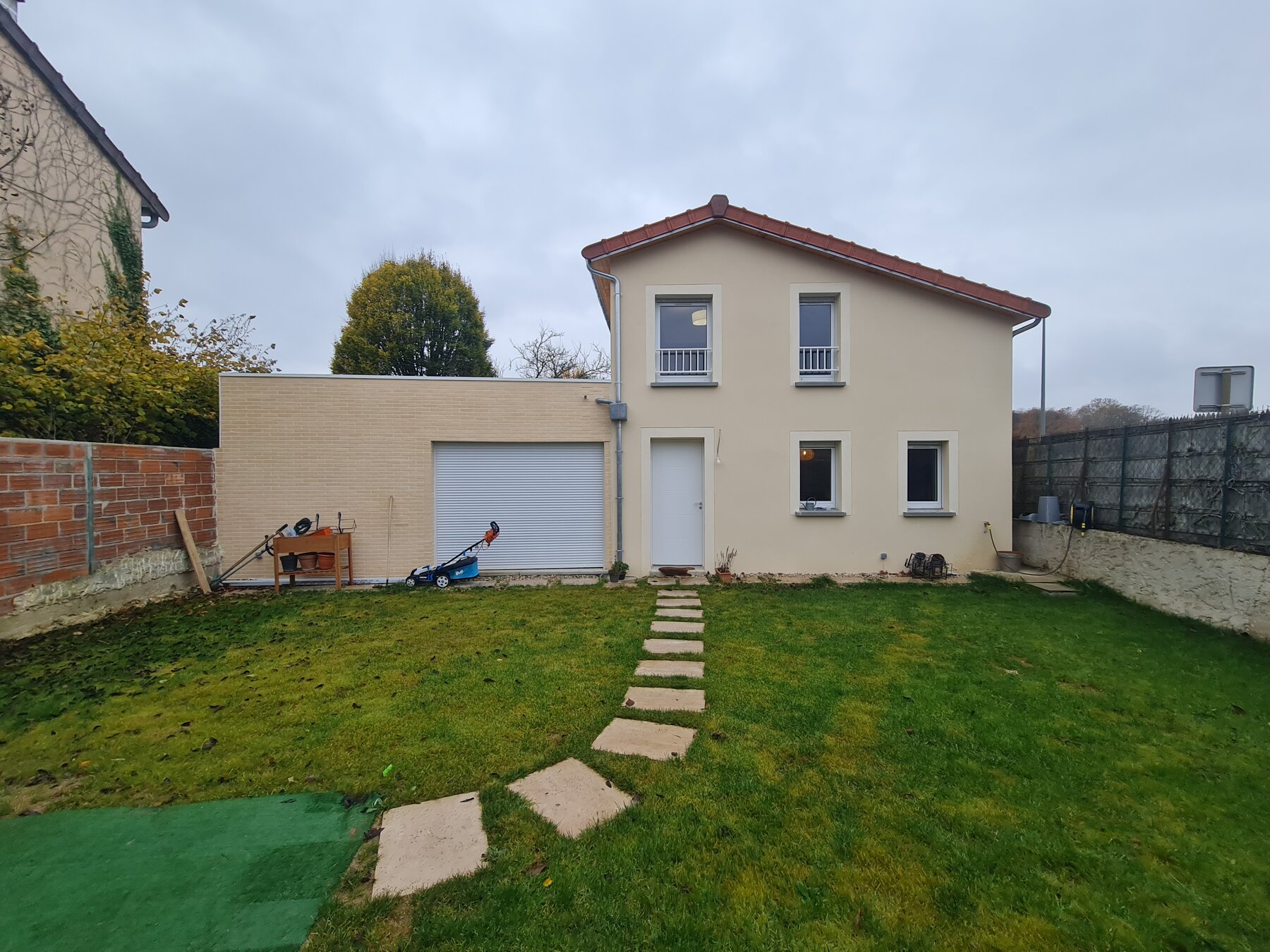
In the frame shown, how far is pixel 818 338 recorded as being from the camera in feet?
26.8

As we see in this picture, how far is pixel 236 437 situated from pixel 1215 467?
12.9m

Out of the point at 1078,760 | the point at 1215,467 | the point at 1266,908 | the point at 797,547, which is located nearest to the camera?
the point at 1266,908

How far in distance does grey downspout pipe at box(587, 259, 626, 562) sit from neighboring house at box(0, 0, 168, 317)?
854cm

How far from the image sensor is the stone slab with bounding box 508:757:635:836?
2.18 metres

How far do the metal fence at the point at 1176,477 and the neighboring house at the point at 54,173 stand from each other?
51.4 ft

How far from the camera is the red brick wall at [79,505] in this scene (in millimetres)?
4785

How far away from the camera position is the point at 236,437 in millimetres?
7375

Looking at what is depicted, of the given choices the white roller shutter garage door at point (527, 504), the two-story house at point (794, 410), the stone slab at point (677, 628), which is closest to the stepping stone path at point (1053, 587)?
the two-story house at point (794, 410)

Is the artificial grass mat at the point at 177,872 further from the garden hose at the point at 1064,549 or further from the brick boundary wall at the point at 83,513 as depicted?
the garden hose at the point at 1064,549

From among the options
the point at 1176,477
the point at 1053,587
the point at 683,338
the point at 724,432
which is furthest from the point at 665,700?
the point at 1176,477

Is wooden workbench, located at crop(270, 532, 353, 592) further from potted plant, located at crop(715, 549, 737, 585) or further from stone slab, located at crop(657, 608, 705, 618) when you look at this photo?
potted plant, located at crop(715, 549, 737, 585)

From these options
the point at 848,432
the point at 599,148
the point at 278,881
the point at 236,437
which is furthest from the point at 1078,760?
the point at 599,148

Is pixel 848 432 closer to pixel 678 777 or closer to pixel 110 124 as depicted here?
pixel 678 777

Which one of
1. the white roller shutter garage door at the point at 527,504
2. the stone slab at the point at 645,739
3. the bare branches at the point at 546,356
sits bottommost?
the stone slab at the point at 645,739
